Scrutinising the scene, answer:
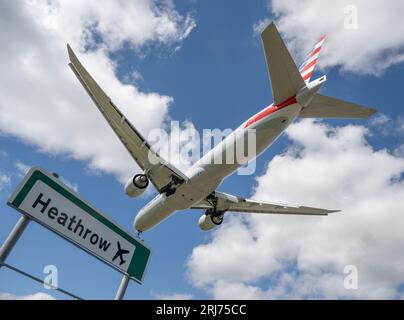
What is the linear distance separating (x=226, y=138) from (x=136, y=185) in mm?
5639

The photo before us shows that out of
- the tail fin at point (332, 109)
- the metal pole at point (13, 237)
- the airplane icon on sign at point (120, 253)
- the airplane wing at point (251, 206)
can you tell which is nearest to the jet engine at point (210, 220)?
the airplane wing at point (251, 206)

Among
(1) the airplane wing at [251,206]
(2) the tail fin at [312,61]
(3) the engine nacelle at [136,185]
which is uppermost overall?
(2) the tail fin at [312,61]

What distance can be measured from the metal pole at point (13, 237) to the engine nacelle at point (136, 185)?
17507mm

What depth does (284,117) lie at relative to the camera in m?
17.7

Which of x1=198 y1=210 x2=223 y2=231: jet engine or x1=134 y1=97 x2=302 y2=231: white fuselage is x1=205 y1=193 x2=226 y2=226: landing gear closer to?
x1=198 y1=210 x2=223 y2=231: jet engine

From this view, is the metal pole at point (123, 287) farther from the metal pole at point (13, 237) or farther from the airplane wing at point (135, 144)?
the airplane wing at point (135, 144)

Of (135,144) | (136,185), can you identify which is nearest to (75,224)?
(135,144)

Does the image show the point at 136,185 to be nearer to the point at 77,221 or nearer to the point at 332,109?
the point at 332,109

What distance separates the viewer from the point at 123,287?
372 centimetres

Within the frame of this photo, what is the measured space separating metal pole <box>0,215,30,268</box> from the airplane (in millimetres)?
12862

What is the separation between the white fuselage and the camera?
1778cm

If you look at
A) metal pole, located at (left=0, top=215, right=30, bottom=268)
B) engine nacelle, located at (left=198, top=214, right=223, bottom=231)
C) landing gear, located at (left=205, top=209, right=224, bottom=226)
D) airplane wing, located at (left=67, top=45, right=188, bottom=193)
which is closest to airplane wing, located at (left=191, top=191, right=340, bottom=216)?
landing gear, located at (left=205, top=209, right=224, bottom=226)

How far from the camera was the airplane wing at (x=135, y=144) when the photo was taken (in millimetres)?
18000
